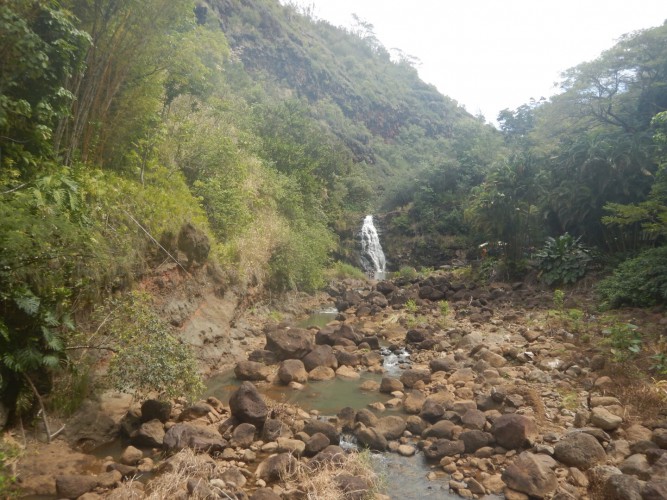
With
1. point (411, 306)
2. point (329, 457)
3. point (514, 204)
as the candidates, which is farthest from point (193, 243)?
point (514, 204)

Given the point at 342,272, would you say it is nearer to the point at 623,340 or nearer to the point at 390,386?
the point at 390,386

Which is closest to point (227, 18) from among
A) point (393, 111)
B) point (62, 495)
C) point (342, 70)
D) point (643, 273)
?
point (342, 70)

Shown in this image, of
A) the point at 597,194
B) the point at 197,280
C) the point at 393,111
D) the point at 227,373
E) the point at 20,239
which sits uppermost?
the point at 393,111

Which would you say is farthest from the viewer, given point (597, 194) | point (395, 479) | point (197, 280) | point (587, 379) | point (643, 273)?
point (597, 194)

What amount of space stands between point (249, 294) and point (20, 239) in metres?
9.12

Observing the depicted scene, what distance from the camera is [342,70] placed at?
6738cm

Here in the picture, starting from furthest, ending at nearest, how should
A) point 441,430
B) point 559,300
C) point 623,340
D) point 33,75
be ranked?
point 559,300, point 623,340, point 441,430, point 33,75

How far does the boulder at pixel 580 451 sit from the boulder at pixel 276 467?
11.6 ft

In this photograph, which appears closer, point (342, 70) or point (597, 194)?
point (597, 194)

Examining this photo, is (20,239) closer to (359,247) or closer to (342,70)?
(359,247)

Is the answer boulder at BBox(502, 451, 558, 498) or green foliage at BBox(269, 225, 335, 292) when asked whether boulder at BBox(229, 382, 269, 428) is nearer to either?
boulder at BBox(502, 451, 558, 498)

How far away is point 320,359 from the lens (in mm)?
10391

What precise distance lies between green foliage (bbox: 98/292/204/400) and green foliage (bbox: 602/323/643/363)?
837cm

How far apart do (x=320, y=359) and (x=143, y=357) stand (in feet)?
15.5
